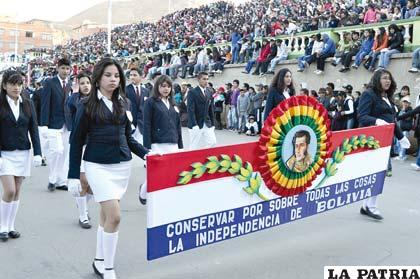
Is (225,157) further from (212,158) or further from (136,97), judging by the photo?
(136,97)

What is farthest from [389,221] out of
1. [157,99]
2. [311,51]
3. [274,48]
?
[274,48]

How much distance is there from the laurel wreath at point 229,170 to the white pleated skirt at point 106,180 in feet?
1.64

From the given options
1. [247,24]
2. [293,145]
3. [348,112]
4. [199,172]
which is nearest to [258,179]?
[293,145]

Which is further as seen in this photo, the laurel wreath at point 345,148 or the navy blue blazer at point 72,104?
the navy blue blazer at point 72,104

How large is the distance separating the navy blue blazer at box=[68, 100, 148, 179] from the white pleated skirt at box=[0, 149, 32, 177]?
54.5 inches

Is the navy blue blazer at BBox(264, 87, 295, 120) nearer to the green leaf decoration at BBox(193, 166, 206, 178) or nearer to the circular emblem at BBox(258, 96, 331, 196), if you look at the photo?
the circular emblem at BBox(258, 96, 331, 196)

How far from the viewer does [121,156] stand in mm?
4098

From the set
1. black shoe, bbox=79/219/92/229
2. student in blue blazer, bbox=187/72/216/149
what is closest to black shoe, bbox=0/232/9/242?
black shoe, bbox=79/219/92/229

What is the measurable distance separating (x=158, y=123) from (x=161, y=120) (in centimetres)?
6

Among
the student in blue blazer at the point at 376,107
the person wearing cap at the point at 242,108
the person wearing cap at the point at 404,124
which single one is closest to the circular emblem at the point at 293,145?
the student in blue blazer at the point at 376,107

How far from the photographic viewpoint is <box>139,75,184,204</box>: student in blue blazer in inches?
252

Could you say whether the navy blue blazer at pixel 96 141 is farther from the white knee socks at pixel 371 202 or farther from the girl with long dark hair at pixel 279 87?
the white knee socks at pixel 371 202

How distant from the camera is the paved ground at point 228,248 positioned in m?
4.43

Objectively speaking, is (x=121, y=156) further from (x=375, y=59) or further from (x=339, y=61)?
(x=339, y=61)
